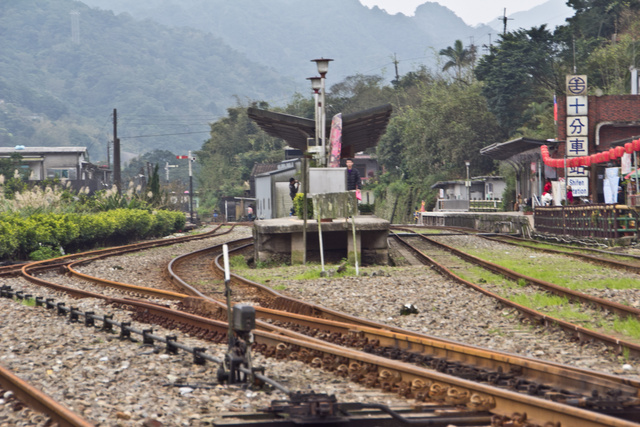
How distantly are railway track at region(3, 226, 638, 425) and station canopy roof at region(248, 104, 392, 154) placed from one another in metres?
13.9

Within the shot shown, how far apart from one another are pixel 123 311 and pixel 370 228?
25.5 ft

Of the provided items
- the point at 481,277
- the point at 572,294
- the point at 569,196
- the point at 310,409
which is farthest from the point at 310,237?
the point at 569,196

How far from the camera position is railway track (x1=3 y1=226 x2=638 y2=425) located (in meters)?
4.35

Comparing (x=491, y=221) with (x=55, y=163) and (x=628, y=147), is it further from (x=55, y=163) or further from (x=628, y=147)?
(x=55, y=163)

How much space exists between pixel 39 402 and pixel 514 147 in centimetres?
3536

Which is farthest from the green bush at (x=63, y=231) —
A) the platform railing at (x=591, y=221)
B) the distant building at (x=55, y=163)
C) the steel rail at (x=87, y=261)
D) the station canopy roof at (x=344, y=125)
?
the distant building at (x=55, y=163)

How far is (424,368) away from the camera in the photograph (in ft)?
19.2

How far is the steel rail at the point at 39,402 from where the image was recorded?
434cm

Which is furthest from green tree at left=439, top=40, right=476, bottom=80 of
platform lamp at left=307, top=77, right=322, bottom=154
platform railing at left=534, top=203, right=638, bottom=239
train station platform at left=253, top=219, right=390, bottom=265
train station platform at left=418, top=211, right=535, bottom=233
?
train station platform at left=253, top=219, right=390, bottom=265

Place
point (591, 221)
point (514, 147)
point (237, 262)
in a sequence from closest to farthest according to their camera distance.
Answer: point (237, 262), point (591, 221), point (514, 147)

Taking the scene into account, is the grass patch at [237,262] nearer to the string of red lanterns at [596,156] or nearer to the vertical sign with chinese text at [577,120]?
the string of red lanterns at [596,156]

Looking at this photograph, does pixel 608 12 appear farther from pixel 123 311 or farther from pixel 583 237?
pixel 123 311

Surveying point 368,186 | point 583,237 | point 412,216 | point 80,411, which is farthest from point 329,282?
point 368,186

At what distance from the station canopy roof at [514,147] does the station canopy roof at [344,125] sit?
392 inches
